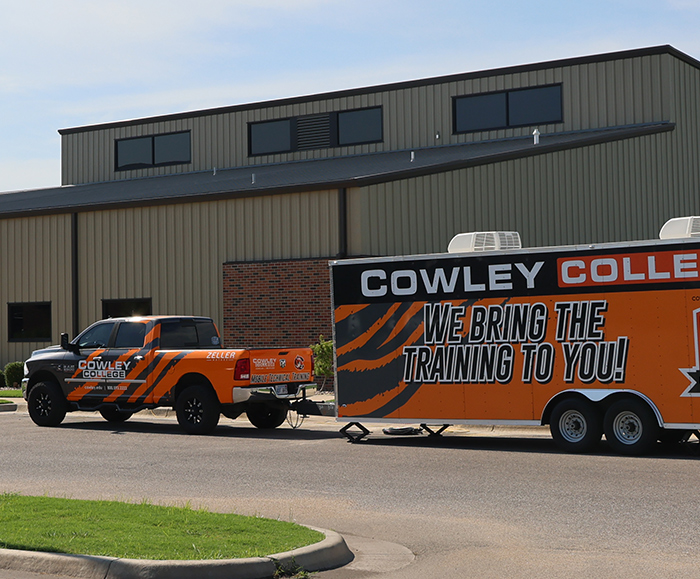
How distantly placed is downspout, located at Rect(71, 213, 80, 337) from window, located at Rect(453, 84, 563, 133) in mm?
12521

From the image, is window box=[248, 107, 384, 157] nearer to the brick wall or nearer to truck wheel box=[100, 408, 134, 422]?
the brick wall

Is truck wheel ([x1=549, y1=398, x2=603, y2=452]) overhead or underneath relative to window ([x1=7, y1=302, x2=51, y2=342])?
underneath

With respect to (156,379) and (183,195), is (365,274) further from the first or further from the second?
(183,195)

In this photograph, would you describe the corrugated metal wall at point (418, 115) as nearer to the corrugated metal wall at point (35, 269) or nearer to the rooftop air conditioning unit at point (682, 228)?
the corrugated metal wall at point (35, 269)

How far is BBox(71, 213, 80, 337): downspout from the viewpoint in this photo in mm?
30031

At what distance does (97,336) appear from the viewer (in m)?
19.3

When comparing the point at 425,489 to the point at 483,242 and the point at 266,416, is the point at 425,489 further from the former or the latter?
the point at 266,416

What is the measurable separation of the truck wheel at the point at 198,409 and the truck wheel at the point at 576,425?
5.94 metres

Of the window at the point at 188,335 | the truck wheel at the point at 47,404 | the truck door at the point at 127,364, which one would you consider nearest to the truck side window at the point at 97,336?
the truck door at the point at 127,364

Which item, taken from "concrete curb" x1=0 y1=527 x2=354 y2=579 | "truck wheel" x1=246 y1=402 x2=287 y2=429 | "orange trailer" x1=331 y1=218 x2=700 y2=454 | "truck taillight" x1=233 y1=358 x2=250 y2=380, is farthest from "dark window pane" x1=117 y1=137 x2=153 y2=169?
"concrete curb" x1=0 y1=527 x2=354 y2=579

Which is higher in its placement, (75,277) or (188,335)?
(75,277)

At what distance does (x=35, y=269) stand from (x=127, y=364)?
45.5 feet

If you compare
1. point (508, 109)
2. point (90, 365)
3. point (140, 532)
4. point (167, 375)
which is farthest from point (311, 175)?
point (140, 532)

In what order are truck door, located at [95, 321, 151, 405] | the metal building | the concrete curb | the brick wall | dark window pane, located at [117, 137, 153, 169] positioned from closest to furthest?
the concrete curb → truck door, located at [95, 321, 151, 405] → the brick wall → the metal building → dark window pane, located at [117, 137, 153, 169]
